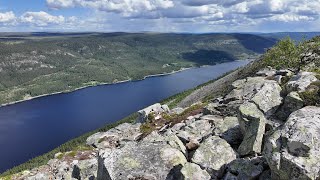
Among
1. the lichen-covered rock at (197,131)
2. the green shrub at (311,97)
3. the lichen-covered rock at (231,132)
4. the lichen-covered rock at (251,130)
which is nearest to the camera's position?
the lichen-covered rock at (251,130)

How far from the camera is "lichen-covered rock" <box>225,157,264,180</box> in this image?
2188 centimetres

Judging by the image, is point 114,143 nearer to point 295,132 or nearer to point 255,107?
point 255,107

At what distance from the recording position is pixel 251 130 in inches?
1006

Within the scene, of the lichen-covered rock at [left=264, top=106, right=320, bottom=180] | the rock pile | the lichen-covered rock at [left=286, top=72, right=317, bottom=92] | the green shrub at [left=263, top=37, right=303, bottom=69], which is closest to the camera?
the lichen-covered rock at [left=264, top=106, right=320, bottom=180]

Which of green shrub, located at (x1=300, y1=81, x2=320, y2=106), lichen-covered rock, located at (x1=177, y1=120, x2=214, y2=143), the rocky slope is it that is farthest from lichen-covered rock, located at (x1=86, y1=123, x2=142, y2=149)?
green shrub, located at (x1=300, y1=81, x2=320, y2=106)

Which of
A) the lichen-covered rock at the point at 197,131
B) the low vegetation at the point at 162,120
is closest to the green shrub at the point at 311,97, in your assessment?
the lichen-covered rock at the point at 197,131

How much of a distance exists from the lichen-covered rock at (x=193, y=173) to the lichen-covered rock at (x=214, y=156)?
754 mm

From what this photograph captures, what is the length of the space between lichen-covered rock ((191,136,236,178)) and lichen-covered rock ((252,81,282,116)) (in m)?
5.65

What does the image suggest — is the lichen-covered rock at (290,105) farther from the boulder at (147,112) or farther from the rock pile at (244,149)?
the boulder at (147,112)

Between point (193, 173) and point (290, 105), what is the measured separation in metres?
10.3

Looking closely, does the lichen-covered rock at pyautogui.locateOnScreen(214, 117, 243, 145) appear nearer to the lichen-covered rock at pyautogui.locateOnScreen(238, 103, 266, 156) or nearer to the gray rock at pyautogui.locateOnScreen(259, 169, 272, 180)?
the lichen-covered rock at pyautogui.locateOnScreen(238, 103, 266, 156)

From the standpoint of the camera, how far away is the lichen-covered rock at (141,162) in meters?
25.2

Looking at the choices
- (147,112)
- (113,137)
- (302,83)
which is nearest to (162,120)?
(147,112)

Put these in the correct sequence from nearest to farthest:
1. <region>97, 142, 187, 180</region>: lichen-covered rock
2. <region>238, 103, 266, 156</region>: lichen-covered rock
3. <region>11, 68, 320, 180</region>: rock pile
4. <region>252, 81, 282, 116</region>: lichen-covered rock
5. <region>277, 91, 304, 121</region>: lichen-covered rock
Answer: <region>11, 68, 320, 180</region>: rock pile → <region>238, 103, 266, 156</region>: lichen-covered rock → <region>97, 142, 187, 180</region>: lichen-covered rock → <region>277, 91, 304, 121</region>: lichen-covered rock → <region>252, 81, 282, 116</region>: lichen-covered rock
